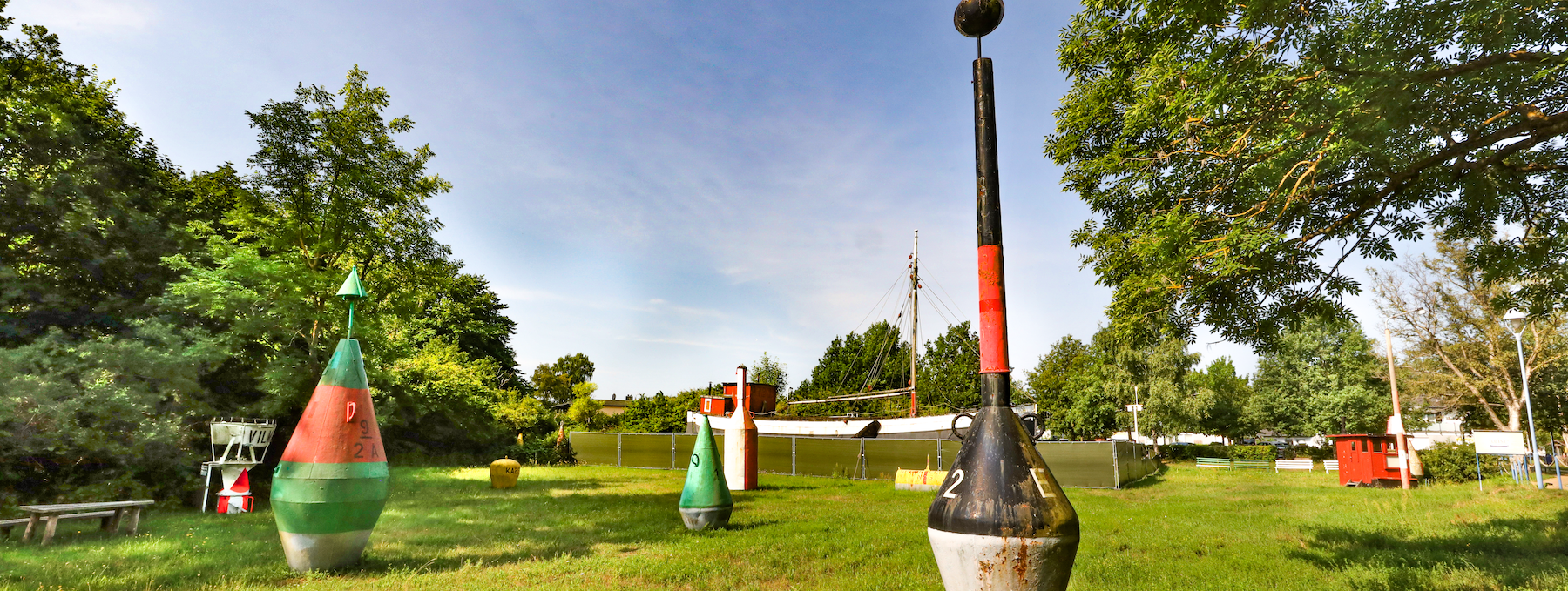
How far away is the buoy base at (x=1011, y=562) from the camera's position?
368cm

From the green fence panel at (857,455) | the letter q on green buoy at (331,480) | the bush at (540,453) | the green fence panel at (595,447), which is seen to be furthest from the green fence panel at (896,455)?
the letter q on green buoy at (331,480)

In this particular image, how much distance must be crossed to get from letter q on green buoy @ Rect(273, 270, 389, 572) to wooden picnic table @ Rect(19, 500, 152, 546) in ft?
15.0

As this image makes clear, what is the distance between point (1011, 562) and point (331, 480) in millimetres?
7848

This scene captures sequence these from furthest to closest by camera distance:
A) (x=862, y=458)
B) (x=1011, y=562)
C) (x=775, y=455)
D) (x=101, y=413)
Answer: (x=775, y=455) → (x=862, y=458) → (x=101, y=413) → (x=1011, y=562)

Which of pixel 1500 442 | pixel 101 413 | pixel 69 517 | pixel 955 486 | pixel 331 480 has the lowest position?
pixel 69 517

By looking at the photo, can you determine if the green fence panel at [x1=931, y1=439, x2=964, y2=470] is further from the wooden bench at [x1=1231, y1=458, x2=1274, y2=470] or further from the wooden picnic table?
the wooden bench at [x1=1231, y1=458, x2=1274, y2=470]

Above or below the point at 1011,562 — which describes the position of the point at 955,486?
above

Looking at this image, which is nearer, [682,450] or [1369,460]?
[1369,460]

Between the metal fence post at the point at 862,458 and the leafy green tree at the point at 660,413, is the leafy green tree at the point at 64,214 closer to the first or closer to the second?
the metal fence post at the point at 862,458

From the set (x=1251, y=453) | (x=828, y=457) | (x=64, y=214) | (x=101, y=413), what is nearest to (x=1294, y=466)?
(x=1251, y=453)

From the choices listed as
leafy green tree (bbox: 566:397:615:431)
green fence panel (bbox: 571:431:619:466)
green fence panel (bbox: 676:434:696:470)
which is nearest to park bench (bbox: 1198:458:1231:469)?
green fence panel (bbox: 676:434:696:470)

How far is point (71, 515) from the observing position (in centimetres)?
1023

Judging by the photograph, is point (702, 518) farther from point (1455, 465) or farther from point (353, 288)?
point (1455, 465)

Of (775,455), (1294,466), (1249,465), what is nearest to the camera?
(775,455)
